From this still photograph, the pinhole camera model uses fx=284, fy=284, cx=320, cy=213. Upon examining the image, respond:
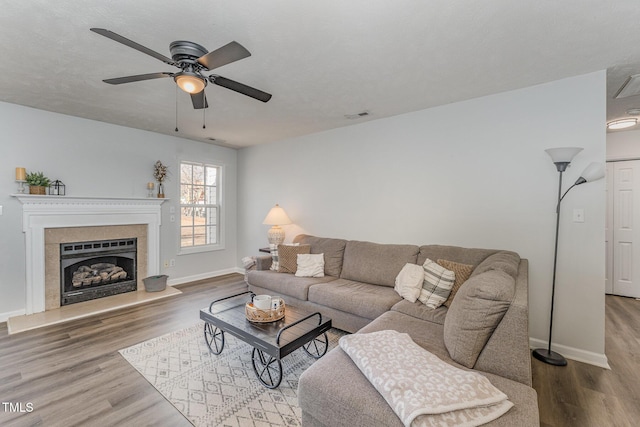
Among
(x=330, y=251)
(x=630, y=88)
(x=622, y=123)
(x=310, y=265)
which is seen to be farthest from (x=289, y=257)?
(x=622, y=123)

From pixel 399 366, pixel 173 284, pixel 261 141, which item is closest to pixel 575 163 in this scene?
pixel 399 366

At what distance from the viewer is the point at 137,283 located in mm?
4332

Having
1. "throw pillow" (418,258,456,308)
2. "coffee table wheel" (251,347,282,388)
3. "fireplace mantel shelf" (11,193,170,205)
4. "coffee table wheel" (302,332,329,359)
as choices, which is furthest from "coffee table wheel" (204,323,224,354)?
"fireplace mantel shelf" (11,193,170,205)

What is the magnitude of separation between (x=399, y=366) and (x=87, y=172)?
4541 mm

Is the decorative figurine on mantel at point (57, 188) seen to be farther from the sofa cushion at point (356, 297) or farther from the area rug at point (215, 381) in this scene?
the sofa cushion at point (356, 297)

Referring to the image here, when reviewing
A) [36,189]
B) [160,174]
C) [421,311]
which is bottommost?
[421,311]

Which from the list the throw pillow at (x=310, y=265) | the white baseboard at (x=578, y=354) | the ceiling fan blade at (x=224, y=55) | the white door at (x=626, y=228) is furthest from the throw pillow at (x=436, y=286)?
the white door at (x=626, y=228)

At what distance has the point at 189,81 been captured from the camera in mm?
1890

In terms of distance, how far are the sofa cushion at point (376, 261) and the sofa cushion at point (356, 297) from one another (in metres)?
0.11

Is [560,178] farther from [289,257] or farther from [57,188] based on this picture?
[57,188]

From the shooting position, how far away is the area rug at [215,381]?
6.02ft

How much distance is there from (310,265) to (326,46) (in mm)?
2464

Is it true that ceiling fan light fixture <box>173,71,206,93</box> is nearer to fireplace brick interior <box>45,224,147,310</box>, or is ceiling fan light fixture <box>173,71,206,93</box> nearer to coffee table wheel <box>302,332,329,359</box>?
coffee table wheel <box>302,332,329,359</box>

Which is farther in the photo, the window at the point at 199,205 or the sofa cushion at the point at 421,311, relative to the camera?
the window at the point at 199,205
